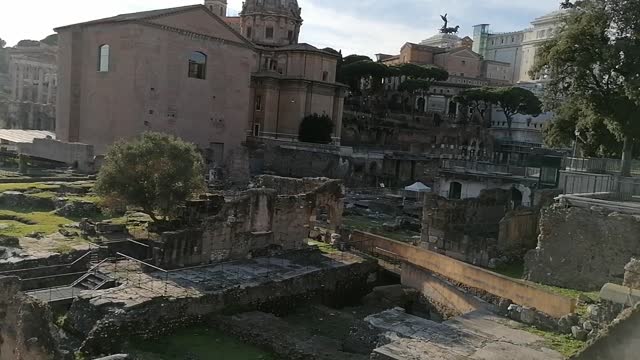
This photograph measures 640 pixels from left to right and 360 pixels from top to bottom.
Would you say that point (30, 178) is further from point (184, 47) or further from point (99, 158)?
point (184, 47)

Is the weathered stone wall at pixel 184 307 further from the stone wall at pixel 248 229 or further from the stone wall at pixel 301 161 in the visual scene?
the stone wall at pixel 301 161

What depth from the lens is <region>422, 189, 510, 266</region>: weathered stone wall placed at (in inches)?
837

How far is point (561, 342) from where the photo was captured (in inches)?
500

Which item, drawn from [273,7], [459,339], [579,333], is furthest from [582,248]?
[273,7]

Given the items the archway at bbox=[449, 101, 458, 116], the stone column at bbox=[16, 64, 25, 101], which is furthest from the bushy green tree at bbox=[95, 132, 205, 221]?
the stone column at bbox=[16, 64, 25, 101]

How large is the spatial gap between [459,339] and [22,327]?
28.5 feet

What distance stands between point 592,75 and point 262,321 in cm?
1626

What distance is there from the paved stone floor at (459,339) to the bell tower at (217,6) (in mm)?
63952

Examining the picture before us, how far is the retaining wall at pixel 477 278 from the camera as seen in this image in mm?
14523

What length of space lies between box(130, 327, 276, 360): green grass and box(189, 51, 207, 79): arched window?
30952 mm

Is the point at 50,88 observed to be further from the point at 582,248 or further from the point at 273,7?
the point at 582,248

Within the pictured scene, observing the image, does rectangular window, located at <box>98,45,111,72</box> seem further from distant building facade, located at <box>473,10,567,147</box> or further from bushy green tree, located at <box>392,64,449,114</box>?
distant building facade, located at <box>473,10,567,147</box>

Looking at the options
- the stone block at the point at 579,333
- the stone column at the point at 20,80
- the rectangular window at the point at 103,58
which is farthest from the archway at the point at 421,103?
the stone block at the point at 579,333

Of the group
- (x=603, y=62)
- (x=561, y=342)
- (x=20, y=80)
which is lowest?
(x=561, y=342)
